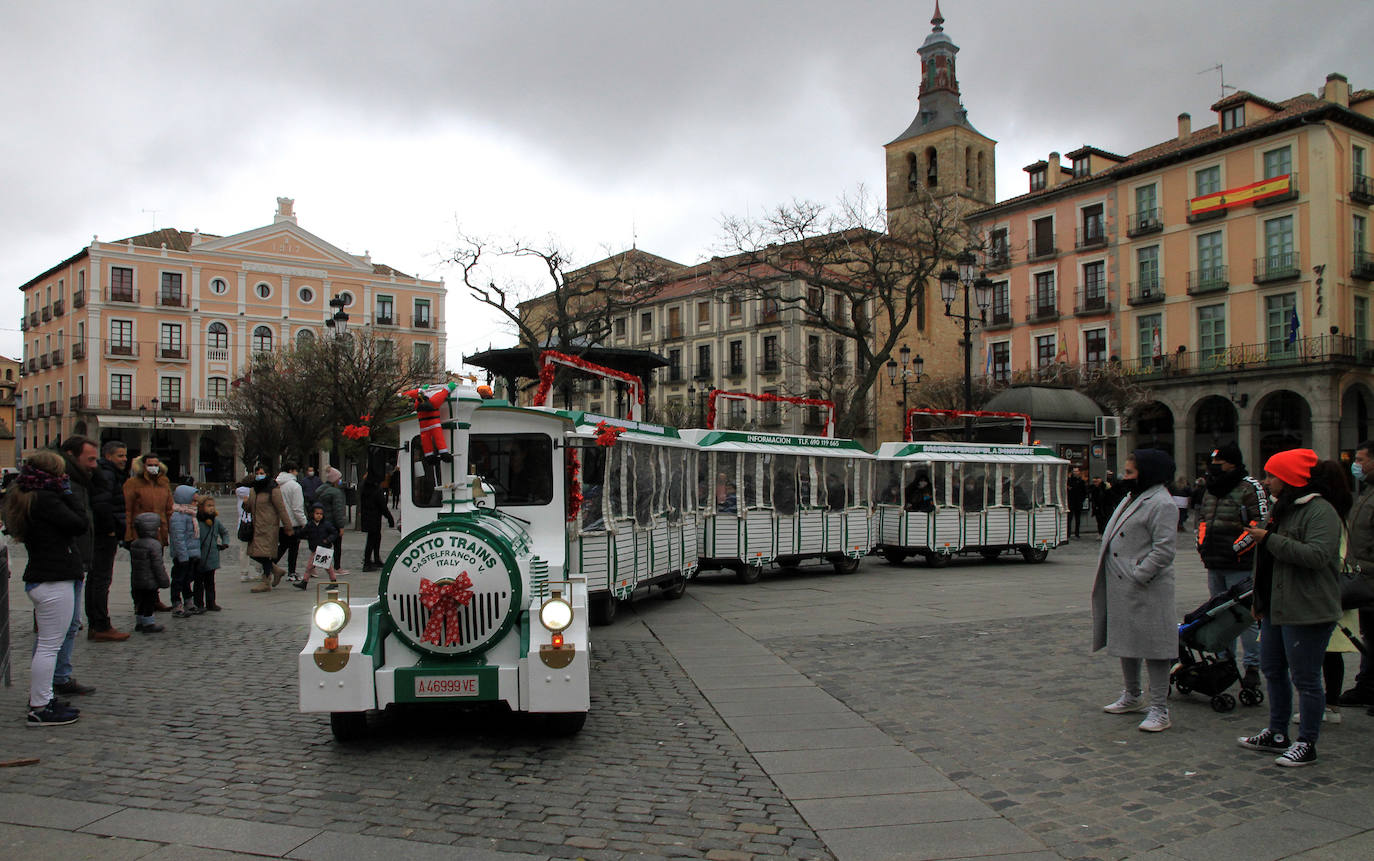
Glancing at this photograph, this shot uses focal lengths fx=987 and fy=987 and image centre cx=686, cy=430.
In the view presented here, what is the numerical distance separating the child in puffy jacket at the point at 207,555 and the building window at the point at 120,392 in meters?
50.7

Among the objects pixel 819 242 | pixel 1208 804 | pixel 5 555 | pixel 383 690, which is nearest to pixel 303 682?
pixel 383 690

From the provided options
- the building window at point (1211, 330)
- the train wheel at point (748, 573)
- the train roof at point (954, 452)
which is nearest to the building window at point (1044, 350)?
the building window at point (1211, 330)

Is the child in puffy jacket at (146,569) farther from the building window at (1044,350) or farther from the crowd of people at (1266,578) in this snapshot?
the building window at (1044,350)

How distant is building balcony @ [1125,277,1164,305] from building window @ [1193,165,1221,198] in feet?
13.0

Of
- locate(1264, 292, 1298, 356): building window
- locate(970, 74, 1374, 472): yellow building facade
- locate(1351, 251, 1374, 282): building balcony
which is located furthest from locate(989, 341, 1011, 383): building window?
locate(1351, 251, 1374, 282): building balcony

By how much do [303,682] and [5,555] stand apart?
3.35 meters

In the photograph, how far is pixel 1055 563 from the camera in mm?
19672

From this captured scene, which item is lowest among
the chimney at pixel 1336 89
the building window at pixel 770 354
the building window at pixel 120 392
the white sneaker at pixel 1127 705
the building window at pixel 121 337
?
the white sneaker at pixel 1127 705

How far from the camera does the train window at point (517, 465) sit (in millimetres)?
8398

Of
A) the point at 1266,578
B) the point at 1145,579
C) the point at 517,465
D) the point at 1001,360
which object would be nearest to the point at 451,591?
the point at 517,465

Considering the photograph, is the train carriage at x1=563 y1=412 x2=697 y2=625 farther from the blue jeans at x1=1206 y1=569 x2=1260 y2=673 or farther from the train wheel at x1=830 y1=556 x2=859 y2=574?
the blue jeans at x1=1206 y1=569 x2=1260 y2=673

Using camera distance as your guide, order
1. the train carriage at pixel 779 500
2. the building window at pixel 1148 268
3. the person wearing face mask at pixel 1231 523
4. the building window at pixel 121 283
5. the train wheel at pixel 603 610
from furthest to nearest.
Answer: the building window at pixel 121 283, the building window at pixel 1148 268, the train carriage at pixel 779 500, the train wheel at pixel 603 610, the person wearing face mask at pixel 1231 523

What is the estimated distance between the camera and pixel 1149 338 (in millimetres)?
43781

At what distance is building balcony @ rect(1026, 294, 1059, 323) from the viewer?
155 feet
